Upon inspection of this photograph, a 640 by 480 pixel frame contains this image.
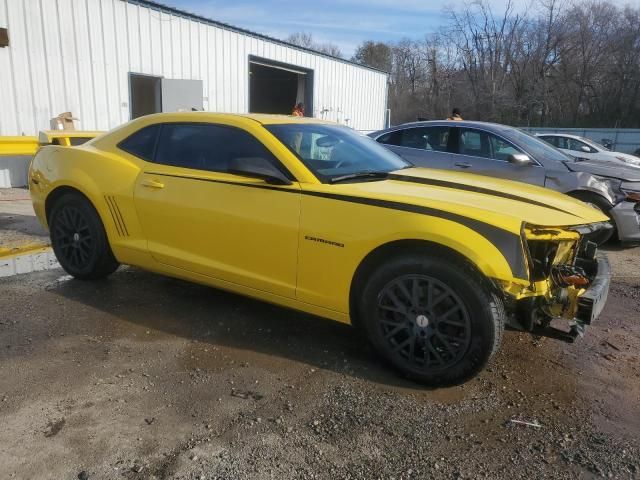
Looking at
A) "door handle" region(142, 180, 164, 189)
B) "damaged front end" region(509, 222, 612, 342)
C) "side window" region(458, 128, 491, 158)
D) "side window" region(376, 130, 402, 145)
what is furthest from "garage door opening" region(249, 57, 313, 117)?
"damaged front end" region(509, 222, 612, 342)

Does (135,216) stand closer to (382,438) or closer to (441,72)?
(382,438)

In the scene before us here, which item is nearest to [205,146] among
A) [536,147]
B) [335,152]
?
[335,152]

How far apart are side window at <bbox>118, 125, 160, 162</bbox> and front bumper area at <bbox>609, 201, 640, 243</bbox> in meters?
5.43

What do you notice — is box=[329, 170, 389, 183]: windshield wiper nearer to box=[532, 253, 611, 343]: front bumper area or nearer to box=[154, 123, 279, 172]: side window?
box=[154, 123, 279, 172]: side window

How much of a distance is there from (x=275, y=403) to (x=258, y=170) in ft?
4.70

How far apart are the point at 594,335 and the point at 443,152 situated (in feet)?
12.7

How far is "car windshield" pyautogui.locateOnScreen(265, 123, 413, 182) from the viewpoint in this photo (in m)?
3.52

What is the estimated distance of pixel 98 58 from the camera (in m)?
11.2

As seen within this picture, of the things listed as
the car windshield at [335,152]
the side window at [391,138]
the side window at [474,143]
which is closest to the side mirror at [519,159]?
the side window at [474,143]

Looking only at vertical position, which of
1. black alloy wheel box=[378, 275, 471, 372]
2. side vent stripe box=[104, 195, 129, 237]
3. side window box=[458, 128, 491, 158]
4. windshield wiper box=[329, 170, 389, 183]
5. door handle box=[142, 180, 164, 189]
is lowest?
black alloy wheel box=[378, 275, 471, 372]

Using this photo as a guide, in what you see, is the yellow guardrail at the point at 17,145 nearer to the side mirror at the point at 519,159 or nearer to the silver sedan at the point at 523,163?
the silver sedan at the point at 523,163

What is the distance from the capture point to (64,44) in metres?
10.6

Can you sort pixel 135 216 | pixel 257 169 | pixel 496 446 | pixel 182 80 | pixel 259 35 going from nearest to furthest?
pixel 496 446
pixel 257 169
pixel 135 216
pixel 182 80
pixel 259 35

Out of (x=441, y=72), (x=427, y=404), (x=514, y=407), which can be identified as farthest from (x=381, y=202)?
(x=441, y=72)
